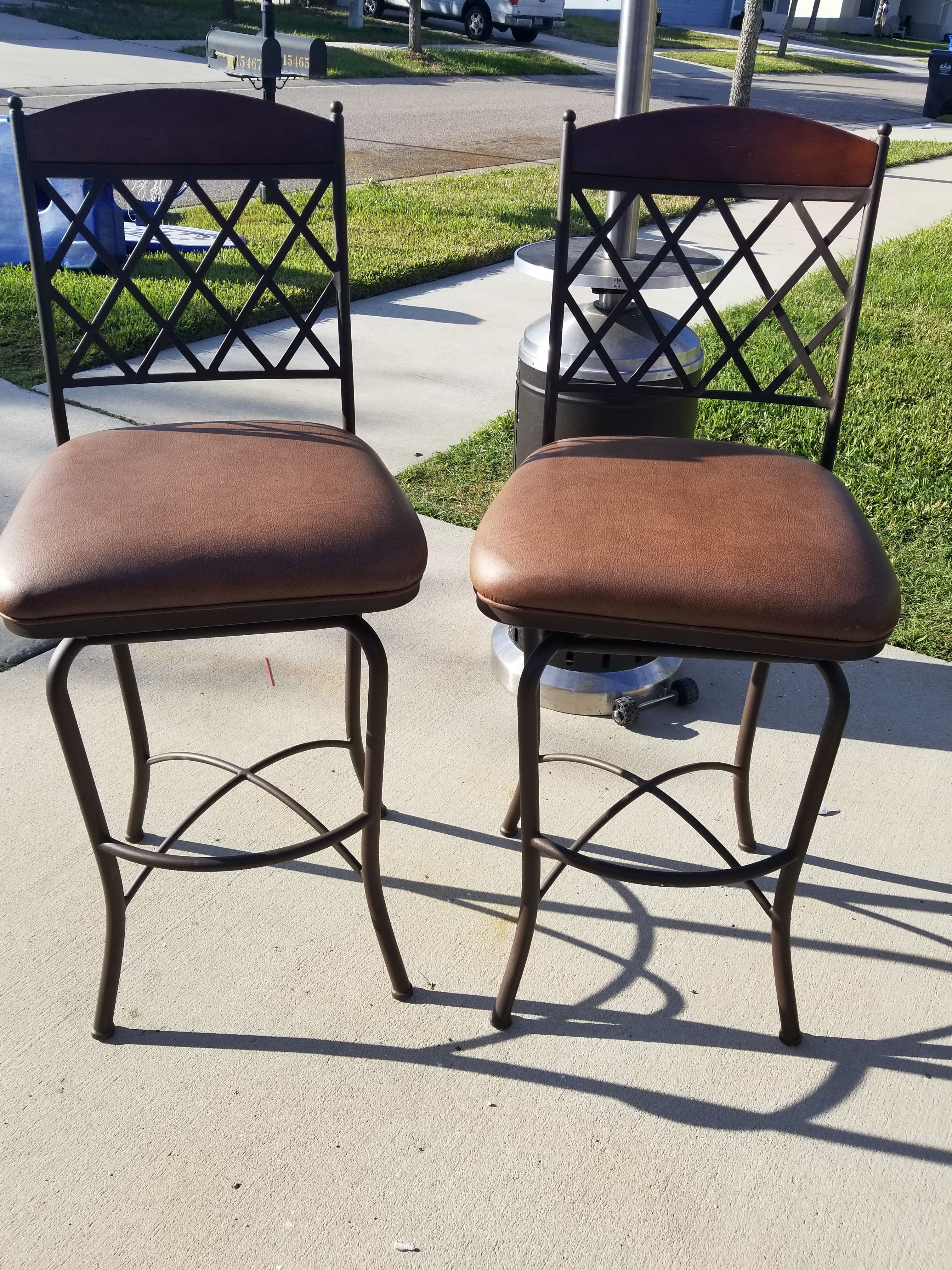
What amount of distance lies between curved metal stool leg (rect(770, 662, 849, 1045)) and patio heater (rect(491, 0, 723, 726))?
2.54ft

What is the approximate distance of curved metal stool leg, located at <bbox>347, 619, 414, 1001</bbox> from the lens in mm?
1592

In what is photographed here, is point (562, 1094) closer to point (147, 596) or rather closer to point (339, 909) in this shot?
point (339, 909)

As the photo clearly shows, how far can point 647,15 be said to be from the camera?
7.66 ft

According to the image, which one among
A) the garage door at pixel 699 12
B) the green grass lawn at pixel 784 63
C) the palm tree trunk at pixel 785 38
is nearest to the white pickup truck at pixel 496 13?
the green grass lawn at pixel 784 63

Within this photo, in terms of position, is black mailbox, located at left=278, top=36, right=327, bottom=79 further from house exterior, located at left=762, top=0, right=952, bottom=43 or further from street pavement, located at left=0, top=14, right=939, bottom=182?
house exterior, located at left=762, top=0, right=952, bottom=43

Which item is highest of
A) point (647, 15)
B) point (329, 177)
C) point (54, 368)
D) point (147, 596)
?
point (647, 15)

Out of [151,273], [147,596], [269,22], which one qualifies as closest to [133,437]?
[147,596]

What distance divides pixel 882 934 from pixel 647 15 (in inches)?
75.2

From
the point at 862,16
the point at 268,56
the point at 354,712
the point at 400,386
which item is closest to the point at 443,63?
the point at 268,56

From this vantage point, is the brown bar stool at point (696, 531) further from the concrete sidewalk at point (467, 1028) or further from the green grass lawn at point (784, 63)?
the green grass lawn at point (784, 63)

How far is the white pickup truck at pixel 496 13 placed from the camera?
19547mm

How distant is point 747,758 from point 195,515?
46.7 inches

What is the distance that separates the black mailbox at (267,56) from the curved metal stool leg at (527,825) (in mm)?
5480

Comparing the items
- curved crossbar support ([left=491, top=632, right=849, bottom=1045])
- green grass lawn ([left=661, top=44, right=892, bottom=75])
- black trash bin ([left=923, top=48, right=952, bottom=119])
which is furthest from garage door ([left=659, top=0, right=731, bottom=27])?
curved crossbar support ([left=491, top=632, right=849, bottom=1045])
